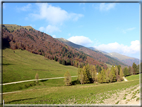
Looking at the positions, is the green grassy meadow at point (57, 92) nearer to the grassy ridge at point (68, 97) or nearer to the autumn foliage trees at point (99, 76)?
the grassy ridge at point (68, 97)

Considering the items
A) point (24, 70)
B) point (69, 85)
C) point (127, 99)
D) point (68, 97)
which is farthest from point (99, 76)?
point (24, 70)

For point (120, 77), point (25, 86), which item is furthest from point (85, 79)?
point (25, 86)

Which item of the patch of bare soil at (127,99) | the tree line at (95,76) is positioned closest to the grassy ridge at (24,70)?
the tree line at (95,76)

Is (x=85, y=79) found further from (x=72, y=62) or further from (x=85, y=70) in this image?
(x=72, y=62)

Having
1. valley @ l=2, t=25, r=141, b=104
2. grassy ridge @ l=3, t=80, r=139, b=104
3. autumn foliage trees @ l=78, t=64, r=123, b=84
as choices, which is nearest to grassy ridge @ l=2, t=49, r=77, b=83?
valley @ l=2, t=25, r=141, b=104

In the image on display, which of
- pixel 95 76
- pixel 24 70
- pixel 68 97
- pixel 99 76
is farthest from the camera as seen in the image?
pixel 24 70

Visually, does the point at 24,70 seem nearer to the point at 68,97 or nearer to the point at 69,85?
the point at 69,85

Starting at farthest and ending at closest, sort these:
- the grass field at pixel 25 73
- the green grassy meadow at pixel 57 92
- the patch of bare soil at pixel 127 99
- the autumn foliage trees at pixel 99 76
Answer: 1. the autumn foliage trees at pixel 99 76
2. the grass field at pixel 25 73
3. the green grassy meadow at pixel 57 92
4. the patch of bare soil at pixel 127 99

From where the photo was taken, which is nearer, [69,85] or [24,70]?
[69,85]

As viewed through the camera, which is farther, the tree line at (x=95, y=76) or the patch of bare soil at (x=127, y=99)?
the tree line at (x=95, y=76)

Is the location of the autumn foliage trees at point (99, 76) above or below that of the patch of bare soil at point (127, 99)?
below

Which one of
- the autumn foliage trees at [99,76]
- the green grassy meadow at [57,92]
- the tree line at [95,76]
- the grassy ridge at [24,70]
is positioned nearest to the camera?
the green grassy meadow at [57,92]

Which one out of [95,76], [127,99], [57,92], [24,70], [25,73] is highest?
[127,99]

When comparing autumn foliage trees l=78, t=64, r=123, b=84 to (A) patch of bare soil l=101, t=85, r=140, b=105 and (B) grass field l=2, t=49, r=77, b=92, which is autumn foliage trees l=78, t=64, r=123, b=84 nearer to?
(B) grass field l=2, t=49, r=77, b=92
